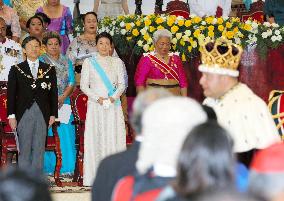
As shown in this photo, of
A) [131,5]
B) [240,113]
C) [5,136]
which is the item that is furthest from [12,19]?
[240,113]

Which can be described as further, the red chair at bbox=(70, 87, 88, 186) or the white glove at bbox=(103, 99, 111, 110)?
the red chair at bbox=(70, 87, 88, 186)

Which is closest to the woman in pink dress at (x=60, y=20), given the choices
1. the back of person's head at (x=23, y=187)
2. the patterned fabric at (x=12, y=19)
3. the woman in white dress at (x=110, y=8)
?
the patterned fabric at (x=12, y=19)

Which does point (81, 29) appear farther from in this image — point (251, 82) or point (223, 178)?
point (223, 178)

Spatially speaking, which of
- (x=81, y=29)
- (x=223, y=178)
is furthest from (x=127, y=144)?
(x=223, y=178)

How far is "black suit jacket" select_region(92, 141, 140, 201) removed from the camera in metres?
4.03

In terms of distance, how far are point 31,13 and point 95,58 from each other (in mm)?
2643

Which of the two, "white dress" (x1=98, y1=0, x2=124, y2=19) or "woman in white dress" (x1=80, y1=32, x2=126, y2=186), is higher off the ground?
"white dress" (x1=98, y1=0, x2=124, y2=19)

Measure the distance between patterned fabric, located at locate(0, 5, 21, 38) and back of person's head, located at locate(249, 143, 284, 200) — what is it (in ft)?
27.9

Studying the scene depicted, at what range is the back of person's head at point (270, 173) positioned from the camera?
2748mm

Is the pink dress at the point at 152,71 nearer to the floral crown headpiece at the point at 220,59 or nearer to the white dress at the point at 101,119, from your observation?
the white dress at the point at 101,119

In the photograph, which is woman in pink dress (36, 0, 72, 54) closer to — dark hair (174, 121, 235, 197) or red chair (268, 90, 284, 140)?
red chair (268, 90, 284, 140)

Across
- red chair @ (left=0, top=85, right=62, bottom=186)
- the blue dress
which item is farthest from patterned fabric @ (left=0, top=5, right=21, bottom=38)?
red chair @ (left=0, top=85, right=62, bottom=186)

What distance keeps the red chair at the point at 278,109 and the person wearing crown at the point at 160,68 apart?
294cm

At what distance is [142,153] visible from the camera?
338 cm
